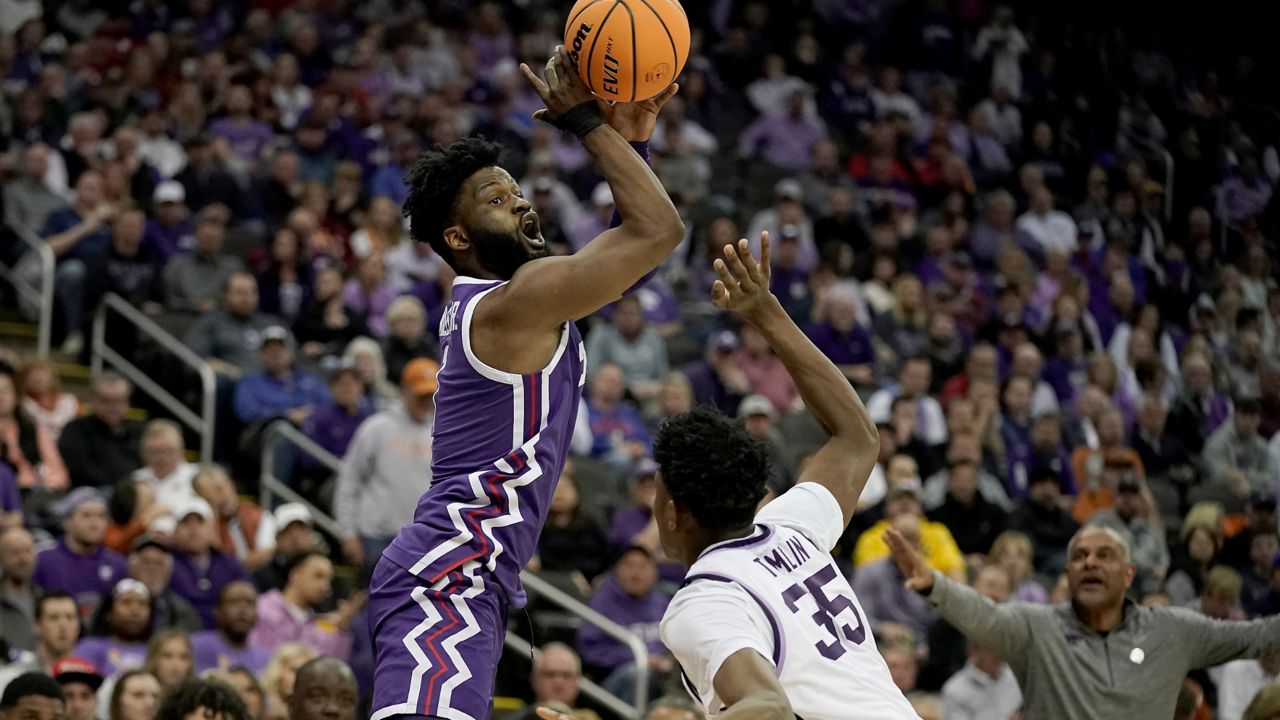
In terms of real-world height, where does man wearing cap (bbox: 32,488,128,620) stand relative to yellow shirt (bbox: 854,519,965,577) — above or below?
above

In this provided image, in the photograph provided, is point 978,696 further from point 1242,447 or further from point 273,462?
point 1242,447

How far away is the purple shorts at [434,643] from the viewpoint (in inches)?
187

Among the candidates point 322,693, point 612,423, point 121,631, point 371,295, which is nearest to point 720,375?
point 612,423

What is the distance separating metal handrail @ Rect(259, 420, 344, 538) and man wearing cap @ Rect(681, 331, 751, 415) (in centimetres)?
311

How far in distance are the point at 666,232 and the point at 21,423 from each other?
7.60 metres

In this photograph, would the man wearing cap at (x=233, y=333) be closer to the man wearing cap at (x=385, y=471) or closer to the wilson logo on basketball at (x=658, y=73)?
the man wearing cap at (x=385, y=471)

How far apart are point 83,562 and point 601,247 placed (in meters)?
6.23

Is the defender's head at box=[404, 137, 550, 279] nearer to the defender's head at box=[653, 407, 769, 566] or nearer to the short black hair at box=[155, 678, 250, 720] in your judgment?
the defender's head at box=[653, 407, 769, 566]

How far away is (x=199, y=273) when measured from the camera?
528 inches

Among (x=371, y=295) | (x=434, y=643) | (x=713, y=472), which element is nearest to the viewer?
(x=713, y=472)

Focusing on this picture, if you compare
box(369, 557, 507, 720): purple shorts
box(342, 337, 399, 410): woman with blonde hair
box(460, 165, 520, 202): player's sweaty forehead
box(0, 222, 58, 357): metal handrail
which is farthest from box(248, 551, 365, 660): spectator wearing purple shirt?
box(460, 165, 520, 202): player's sweaty forehead

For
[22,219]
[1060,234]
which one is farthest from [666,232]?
[1060,234]

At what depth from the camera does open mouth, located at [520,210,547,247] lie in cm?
514

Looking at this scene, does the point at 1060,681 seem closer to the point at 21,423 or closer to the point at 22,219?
the point at 21,423
